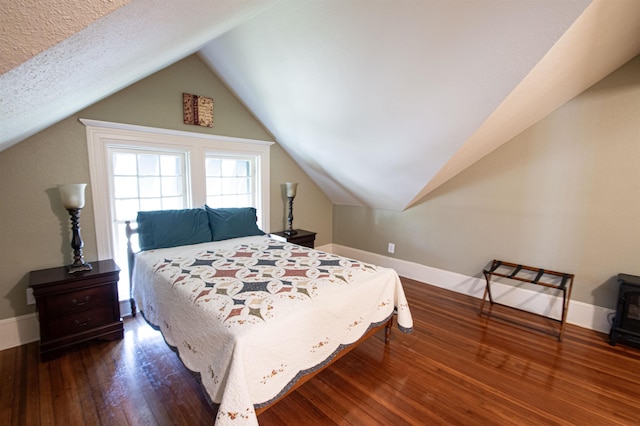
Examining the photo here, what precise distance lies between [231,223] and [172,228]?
1.95 feet

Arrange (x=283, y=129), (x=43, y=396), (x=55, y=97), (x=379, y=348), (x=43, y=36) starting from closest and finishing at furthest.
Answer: (x=43, y=36) < (x=55, y=97) < (x=43, y=396) < (x=379, y=348) < (x=283, y=129)

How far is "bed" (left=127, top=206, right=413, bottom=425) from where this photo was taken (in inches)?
51.1

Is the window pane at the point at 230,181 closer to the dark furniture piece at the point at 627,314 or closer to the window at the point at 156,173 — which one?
the window at the point at 156,173

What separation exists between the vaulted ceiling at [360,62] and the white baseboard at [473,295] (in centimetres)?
117

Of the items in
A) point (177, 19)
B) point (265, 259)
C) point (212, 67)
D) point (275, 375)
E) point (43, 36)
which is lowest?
point (275, 375)

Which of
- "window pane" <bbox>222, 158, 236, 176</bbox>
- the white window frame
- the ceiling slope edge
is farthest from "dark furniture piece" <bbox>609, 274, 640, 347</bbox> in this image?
"window pane" <bbox>222, 158, 236, 176</bbox>

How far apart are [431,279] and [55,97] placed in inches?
151

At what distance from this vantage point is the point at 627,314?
2.28m

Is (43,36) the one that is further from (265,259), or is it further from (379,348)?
(379,348)

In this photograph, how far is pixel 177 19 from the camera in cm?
116

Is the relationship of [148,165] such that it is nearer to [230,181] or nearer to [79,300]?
[230,181]

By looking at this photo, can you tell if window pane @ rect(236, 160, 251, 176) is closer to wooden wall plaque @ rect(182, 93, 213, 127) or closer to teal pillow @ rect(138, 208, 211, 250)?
wooden wall plaque @ rect(182, 93, 213, 127)

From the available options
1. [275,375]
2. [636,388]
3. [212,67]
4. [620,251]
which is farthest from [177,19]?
[620,251]

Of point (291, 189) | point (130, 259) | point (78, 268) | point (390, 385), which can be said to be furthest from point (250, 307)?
point (291, 189)
